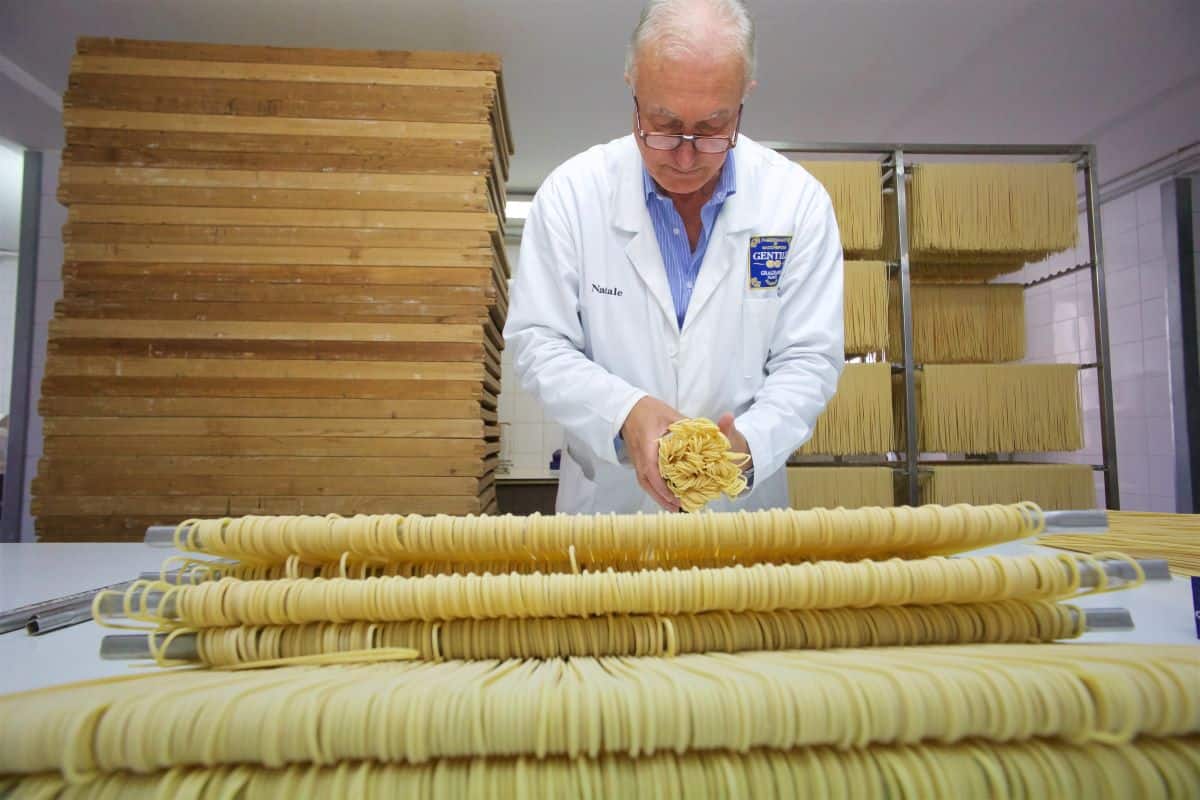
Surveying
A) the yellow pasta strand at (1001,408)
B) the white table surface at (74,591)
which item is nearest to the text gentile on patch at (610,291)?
the white table surface at (74,591)

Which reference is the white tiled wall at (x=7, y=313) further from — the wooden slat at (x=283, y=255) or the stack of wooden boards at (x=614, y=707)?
the stack of wooden boards at (x=614, y=707)

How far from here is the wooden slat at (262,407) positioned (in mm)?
3016

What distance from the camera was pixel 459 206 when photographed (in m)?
3.13

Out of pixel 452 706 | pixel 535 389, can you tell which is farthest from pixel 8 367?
pixel 452 706

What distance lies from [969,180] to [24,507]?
7.66 meters

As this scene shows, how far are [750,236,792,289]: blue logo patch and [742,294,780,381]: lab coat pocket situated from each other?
0.05 meters

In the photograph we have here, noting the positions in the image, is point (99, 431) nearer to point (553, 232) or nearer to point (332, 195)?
point (332, 195)

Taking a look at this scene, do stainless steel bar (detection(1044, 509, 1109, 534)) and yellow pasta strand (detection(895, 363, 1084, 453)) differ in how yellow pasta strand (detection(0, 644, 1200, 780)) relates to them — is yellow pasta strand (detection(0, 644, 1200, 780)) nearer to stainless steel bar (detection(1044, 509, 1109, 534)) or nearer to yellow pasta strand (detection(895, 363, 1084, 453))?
stainless steel bar (detection(1044, 509, 1109, 534))

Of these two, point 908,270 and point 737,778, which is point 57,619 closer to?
point 737,778

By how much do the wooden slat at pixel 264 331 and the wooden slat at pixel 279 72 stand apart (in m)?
1.25

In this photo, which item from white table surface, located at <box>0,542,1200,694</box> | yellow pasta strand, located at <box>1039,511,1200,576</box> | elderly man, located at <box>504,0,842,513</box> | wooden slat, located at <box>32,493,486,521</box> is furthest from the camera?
wooden slat, located at <box>32,493,486,521</box>

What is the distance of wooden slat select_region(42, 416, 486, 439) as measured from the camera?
301 cm

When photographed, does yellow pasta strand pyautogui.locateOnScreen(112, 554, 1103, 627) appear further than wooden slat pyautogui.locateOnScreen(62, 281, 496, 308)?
No

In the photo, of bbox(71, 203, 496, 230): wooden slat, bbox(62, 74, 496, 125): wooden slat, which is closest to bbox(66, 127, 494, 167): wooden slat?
bbox(62, 74, 496, 125): wooden slat
